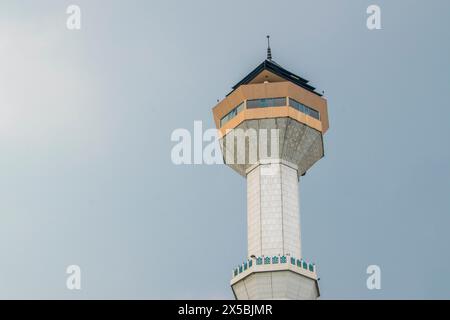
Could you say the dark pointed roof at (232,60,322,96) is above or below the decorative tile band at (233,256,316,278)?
above

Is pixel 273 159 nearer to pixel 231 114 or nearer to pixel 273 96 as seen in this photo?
pixel 273 96

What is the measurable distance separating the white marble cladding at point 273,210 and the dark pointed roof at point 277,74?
11131mm

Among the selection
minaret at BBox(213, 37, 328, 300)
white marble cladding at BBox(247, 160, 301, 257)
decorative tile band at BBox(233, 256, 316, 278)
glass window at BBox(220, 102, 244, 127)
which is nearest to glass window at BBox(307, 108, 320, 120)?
A: minaret at BBox(213, 37, 328, 300)

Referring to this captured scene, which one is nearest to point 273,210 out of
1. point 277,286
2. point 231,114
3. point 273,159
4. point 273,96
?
point 273,159

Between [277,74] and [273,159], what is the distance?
11.5 metres

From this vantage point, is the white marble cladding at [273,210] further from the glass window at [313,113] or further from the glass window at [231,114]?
the glass window at [231,114]

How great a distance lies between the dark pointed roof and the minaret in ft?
0.08

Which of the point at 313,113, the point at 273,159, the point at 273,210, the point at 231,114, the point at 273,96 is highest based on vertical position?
the point at 273,96

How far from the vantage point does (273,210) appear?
91500 mm

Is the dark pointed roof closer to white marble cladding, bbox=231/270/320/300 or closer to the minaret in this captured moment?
the minaret

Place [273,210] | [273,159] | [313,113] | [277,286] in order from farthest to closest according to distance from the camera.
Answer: [313,113], [273,159], [273,210], [277,286]

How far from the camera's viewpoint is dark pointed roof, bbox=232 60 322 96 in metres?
99.1
